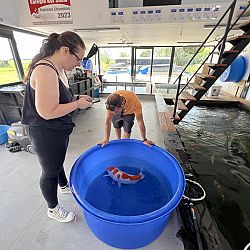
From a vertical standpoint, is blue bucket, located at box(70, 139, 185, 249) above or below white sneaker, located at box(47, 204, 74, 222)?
above

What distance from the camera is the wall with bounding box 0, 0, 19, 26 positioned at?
8.78ft

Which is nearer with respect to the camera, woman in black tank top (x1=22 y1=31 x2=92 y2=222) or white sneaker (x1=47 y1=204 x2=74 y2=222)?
woman in black tank top (x1=22 y1=31 x2=92 y2=222)

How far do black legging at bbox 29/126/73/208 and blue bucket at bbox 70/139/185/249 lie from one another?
139 millimetres

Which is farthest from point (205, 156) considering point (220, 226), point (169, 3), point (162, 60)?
point (162, 60)

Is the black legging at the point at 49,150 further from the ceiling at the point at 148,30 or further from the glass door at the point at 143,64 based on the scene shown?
the glass door at the point at 143,64

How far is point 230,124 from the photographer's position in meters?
3.31

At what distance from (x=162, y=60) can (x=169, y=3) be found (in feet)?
14.0

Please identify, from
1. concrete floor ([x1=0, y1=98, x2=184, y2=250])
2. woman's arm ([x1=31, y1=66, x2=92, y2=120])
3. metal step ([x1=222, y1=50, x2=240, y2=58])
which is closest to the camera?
woman's arm ([x1=31, y1=66, x2=92, y2=120])

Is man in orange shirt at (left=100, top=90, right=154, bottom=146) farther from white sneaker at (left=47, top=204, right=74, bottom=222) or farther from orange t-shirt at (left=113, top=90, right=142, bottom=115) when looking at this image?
white sneaker at (left=47, top=204, right=74, bottom=222)

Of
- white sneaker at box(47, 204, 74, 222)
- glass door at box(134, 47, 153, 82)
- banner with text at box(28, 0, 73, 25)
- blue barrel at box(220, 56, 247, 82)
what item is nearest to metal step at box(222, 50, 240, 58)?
blue barrel at box(220, 56, 247, 82)

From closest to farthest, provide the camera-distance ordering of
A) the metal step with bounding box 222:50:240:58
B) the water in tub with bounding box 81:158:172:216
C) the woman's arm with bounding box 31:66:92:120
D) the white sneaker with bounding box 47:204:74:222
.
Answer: the woman's arm with bounding box 31:66:92:120
the white sneaker with bounding box 47:204:74:222
the water in tub with bounding box 81:158:172:216
the metal step with bounding box 222:50:240:58

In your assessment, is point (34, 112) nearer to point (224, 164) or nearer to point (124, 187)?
point (124, 187)

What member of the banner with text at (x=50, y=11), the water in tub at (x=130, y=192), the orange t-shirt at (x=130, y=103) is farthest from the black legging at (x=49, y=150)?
the banner with text at (x=50, y=11)

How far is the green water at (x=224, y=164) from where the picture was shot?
138 cm
